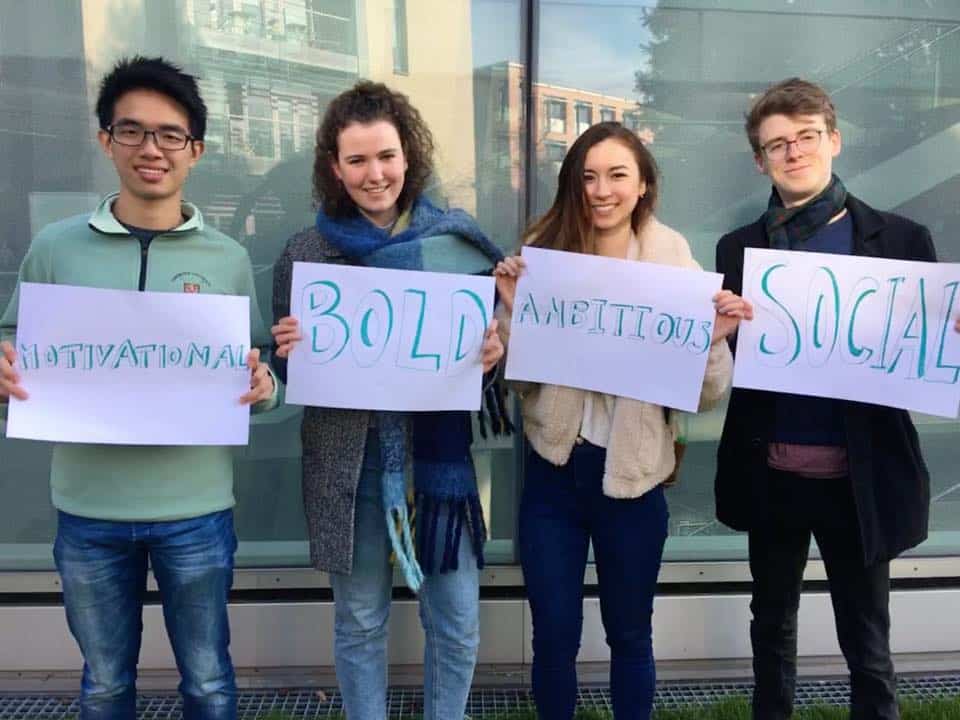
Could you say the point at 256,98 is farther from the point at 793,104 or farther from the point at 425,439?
the point at 793,104

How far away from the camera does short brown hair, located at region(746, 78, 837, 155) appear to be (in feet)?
6.48

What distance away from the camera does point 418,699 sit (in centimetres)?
286

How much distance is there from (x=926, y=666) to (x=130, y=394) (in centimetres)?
297

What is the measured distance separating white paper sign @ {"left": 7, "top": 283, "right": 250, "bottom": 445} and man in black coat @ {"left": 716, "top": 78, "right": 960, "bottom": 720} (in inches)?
51.3

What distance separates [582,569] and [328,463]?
706 mm

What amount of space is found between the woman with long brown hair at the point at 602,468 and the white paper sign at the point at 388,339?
164 mm

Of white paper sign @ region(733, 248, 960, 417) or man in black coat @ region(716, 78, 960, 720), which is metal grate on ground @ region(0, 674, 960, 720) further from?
white paper sign @ region(733, 248, 960, 417)

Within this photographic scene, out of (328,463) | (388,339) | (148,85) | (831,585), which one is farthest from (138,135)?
(831,585)

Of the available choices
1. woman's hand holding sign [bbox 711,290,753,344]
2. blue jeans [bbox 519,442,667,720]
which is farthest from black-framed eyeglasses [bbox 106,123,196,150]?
woman's hand holding sign [bbox 711,290,753,344]

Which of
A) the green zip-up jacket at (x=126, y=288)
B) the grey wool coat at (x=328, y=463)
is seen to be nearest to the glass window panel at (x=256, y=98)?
the grey wool coat at (x=328, y=463)

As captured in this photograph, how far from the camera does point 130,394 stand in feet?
6.18

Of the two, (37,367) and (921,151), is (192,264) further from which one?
(921,151)

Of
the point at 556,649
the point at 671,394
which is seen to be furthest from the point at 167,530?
the point at 671,394

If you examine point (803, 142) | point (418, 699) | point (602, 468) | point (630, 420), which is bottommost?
point (418, 699)
